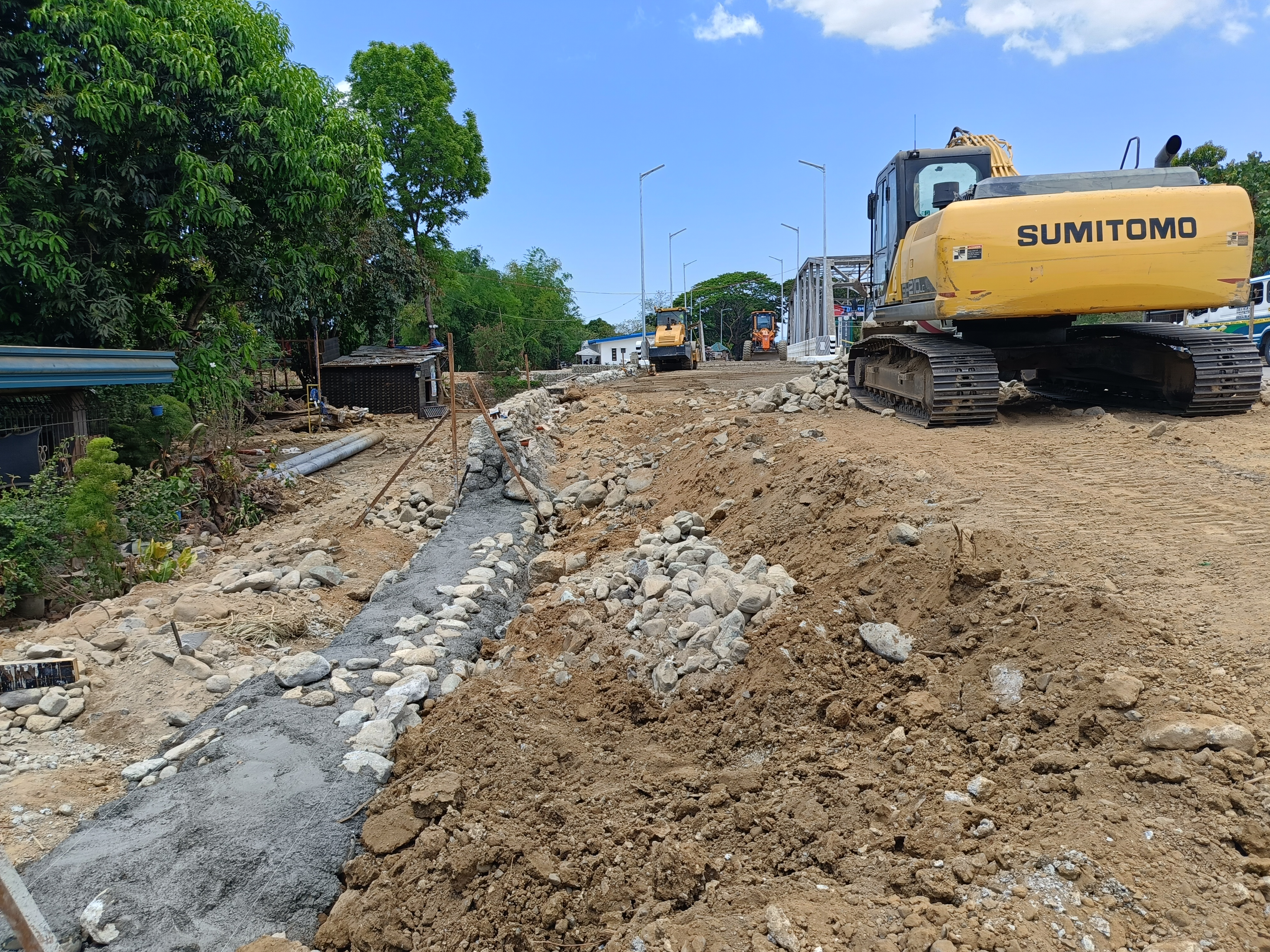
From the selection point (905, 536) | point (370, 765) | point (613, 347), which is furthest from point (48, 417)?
point (613, 347)

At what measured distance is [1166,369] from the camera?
7566 millimetres

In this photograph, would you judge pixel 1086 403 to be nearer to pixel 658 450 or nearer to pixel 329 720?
pixel 658 450

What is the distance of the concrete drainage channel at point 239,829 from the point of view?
10.7 feet

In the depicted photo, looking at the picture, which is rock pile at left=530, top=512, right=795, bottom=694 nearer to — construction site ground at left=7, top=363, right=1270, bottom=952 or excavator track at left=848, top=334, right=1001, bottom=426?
construction site ground at left=7, top=363, right=1270, bottom=952

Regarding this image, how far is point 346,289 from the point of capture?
21.0 metres

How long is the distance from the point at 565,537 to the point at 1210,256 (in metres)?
6.18

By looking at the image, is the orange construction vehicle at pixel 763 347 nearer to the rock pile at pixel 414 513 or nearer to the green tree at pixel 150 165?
the green tree at pixel 150 165

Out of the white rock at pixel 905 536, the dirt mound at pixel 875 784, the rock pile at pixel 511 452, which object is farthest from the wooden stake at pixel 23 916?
the rock pile at pixel 511 452

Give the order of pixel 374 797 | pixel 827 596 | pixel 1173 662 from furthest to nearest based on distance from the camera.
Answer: pixel 827 596 < pixel 374 797 < pixel 1173 662

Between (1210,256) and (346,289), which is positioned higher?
(346,289)

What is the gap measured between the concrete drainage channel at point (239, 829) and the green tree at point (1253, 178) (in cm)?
2689

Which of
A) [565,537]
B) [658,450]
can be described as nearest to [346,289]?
[658,450]

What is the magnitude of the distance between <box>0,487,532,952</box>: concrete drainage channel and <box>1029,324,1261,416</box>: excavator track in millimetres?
6527

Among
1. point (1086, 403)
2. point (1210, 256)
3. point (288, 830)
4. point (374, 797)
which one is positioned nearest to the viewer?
point (288, 830)
